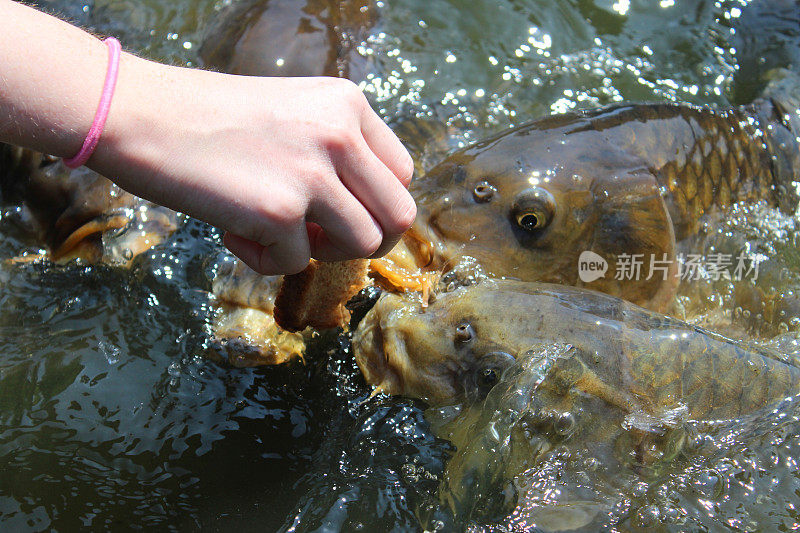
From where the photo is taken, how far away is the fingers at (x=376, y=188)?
1468 mm

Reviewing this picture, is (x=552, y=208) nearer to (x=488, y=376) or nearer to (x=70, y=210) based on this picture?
(x=488, y=376)

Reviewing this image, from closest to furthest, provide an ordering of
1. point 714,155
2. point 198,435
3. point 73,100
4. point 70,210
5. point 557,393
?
point 73,100
point 557,393
point 198,435
point 70,210
point 714,155

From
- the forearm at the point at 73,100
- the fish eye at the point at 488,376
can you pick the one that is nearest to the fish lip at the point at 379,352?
the fish eye at the point at 488,376

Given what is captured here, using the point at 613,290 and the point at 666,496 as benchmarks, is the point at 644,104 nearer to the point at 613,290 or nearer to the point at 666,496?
the point at 613,290

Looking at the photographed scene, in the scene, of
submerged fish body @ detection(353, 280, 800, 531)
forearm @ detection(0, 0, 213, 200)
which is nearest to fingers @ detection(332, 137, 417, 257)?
forearm @ detection(0, 0, 213, 200)

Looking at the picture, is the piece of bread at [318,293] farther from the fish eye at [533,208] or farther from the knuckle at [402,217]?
the fish eye at [533,208]

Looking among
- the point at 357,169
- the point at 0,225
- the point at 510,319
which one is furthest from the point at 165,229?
the point at 357,169

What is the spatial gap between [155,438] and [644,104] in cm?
238

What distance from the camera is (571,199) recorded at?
9.14 ft

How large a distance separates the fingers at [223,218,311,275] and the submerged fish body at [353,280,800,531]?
726mm

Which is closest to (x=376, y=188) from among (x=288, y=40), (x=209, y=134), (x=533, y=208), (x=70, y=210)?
(x=209, y=134)

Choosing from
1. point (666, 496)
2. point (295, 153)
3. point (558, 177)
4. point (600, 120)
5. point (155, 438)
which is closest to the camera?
point (295, 153)

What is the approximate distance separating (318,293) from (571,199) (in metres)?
1.13

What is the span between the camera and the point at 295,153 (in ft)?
4.71
